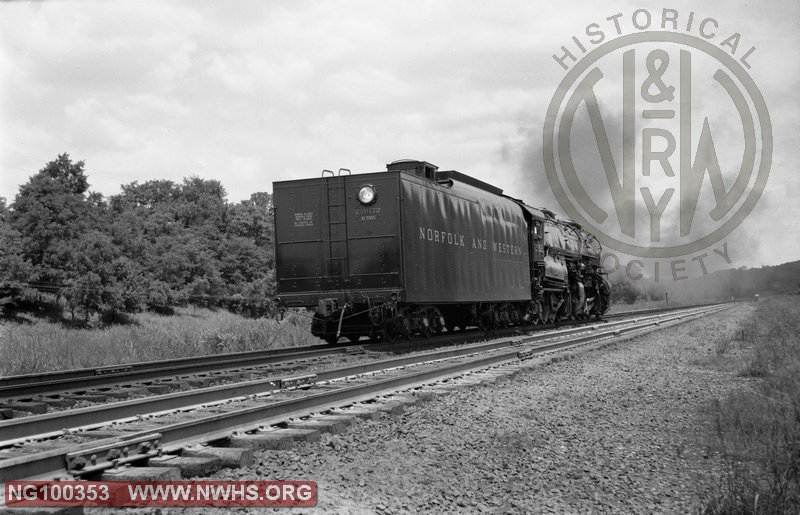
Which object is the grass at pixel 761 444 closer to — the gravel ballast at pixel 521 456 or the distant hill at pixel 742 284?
the gravel ballast at pixel 521 456

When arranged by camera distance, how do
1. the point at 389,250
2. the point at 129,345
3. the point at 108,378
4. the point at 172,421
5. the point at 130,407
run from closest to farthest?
the point at 172,421, the point at 130,407, the point at 108,378, the point at 389,250, the point at 129,345

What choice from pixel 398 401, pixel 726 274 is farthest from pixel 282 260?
pixel 726 274

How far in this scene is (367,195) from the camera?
14.0 meters

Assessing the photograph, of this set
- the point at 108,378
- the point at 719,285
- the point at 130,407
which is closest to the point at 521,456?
the point at 130,407

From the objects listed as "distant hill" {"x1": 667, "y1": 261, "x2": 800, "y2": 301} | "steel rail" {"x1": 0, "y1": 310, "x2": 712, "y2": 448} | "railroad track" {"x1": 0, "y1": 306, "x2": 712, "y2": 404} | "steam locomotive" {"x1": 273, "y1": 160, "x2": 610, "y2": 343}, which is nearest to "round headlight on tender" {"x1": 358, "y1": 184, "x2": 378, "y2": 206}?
"steam locomotive" {"x1": 273, "y1": 160, "x2": 610, "y2": 343}

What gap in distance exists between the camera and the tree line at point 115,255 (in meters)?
45.2

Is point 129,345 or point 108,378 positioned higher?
point 129,345

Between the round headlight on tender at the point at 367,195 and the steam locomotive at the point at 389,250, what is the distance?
20 millimetres

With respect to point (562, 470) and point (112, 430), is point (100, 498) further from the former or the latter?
point (562, 470)

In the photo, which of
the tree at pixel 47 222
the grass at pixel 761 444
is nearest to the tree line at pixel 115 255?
the tree at pixel 47 222

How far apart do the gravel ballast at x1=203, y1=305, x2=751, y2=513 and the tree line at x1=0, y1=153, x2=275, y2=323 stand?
1629 inches

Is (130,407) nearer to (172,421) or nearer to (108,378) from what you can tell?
(172,421)

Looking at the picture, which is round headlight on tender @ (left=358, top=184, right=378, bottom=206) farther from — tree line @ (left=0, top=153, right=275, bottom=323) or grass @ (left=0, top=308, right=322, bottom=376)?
tree line @ (left=0, top=153, right=275, bottom=323)

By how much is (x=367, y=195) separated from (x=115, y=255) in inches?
1588
